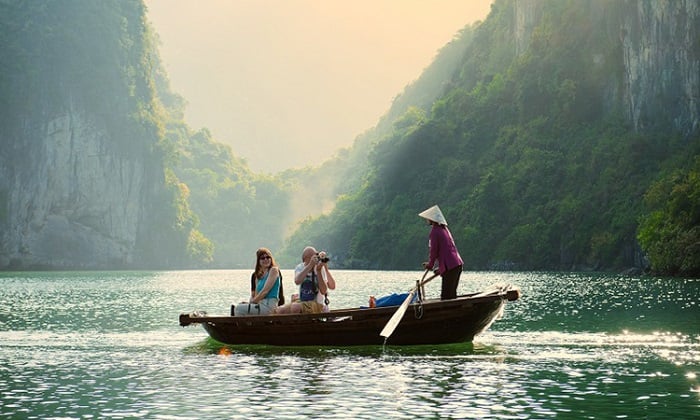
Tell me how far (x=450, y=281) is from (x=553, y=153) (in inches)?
3898

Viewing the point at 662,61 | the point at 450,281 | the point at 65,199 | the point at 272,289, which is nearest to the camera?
the point at 450,281

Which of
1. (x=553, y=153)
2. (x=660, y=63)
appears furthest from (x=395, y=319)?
(x=553, y=153)

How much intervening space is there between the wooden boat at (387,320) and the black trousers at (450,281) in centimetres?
25

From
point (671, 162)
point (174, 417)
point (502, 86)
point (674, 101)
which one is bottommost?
point (174, 417)

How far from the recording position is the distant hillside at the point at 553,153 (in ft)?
314

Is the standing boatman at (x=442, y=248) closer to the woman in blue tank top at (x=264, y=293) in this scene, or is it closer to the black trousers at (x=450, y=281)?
the black trousers at (x=450, y=281)

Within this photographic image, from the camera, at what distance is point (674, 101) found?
99.6m

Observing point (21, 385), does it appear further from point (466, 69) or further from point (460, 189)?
point (466, 69)

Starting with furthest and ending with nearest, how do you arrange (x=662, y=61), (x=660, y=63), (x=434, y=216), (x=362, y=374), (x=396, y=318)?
1. (x=660, y=63)
2. (x=662, y=61)
3. (x=434, y=216)
4. (x=396, y=318)
5. (x=362, y=374)

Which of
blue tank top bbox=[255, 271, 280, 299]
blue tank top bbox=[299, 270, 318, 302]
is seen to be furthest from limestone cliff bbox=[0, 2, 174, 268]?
blue tank top bbox=[299, 270, 318, 302]

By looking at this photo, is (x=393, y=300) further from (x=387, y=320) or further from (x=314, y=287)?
(x=314, y=287)

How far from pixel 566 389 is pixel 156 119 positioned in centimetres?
16565

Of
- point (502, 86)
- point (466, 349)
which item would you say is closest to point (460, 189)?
point (502, 86)

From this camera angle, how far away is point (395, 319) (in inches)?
976
